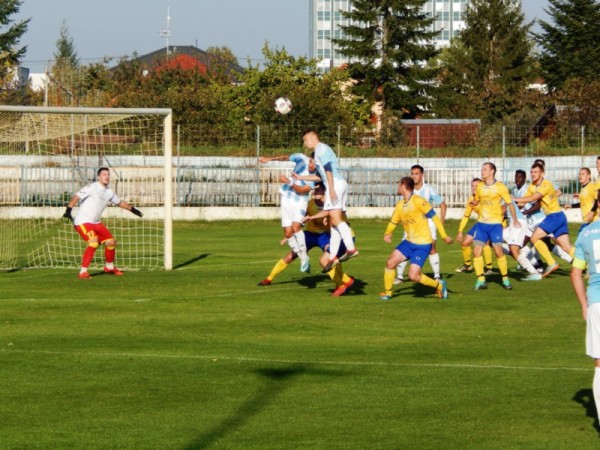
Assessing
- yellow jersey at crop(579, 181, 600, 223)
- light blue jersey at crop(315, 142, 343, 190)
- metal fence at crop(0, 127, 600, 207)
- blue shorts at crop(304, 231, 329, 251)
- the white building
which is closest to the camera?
light blue jersey at crop(315, 142, 343, 190)

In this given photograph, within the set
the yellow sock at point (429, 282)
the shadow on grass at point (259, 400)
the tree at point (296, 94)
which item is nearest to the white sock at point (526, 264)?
the yellow sock at point (429, 282)

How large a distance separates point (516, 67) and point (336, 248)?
253ft

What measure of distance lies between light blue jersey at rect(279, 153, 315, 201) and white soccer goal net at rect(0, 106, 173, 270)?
11.1 feet

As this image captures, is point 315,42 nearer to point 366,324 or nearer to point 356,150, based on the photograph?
point 356,150

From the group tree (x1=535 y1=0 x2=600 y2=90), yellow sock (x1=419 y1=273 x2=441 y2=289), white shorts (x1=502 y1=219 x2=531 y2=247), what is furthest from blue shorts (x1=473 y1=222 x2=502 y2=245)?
tree (x1=535 y1=0 x2=600 y2=90)

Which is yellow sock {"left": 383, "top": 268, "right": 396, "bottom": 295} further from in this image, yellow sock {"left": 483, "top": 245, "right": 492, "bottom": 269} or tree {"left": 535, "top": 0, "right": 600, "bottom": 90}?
tree {"left": 535, "top": 0, "right": 600, "bottom": 90}

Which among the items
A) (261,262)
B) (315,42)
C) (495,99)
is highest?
A: (315,42)

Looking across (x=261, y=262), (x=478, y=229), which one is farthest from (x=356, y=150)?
(x=478, y=229)

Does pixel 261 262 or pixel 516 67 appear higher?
pixel 516 67

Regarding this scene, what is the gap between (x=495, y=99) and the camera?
7906 centimetres

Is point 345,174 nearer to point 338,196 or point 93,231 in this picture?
point 93,231

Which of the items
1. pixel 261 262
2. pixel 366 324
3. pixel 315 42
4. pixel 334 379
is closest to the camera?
pixel 334 379

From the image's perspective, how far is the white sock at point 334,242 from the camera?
18.1 m

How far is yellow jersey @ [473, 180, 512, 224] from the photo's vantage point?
757 inches
